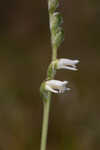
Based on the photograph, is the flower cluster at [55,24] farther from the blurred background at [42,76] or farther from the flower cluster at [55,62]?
the blurred background at [42,76]

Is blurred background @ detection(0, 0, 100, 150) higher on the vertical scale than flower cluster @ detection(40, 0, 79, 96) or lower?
lower

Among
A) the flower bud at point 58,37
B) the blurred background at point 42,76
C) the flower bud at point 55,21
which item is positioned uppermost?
the flower bud at point 55,21

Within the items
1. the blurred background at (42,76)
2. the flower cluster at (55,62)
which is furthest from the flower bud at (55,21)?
the blurred background at (42,76)

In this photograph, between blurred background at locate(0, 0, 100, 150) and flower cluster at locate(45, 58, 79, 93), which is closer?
flower cluster at locate(45, 58, 79, 93)

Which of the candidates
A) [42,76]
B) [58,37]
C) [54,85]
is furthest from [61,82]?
[42,76]

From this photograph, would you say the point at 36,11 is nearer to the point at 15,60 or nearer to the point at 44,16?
the point at 44,16

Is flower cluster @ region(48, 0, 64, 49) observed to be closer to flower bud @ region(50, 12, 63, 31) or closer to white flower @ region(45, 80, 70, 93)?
flower bud @ region(50, 12, 63, 31)

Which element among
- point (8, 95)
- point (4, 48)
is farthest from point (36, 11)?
point (8, 95)

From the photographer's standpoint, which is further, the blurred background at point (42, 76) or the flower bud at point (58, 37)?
the blurred background at point (42, 76)

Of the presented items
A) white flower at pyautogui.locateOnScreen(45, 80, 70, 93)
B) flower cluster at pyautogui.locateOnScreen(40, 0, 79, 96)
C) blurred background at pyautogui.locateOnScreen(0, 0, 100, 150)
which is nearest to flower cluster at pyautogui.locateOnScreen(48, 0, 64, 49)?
flower cluster at pyautogui.locateOnScreen(40, 0, 79, 96)
